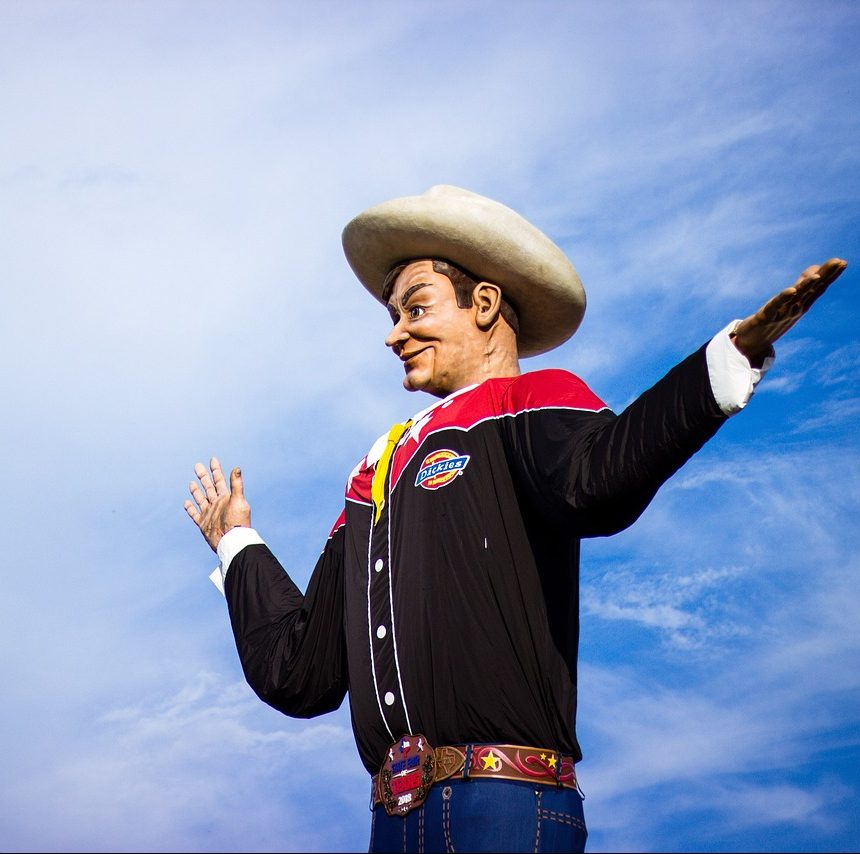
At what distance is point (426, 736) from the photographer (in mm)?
4789

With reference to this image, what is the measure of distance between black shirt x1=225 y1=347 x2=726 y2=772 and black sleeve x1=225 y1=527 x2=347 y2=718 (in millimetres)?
13

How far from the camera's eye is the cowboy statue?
4.57 metres

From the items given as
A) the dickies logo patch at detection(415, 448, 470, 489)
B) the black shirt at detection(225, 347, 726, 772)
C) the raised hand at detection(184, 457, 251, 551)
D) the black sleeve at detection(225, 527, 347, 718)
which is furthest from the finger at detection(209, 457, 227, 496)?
the dickies logo patch at detection(415, 448, 470, 489)

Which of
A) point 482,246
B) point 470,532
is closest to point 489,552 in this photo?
point 470,532

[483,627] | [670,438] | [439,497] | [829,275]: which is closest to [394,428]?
[439,497]

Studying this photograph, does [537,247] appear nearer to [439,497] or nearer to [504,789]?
[439,497]

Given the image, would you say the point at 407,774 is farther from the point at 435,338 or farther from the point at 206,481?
the point at 206,481

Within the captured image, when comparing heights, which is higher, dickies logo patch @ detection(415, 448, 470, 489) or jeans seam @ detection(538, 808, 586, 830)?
dickies logo patch @ detection(415, 448, 470, 489)

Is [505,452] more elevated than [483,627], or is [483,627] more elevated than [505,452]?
[505,452]

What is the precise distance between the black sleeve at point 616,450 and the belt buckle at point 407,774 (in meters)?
0.93

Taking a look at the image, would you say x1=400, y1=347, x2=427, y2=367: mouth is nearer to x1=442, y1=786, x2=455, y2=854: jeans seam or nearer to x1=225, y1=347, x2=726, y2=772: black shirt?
x1=225, y1=347, x2=726, y2=772: black shirt

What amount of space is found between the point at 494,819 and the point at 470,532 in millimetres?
1043

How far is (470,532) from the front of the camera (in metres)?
5.07

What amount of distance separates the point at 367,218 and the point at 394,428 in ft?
2.96
